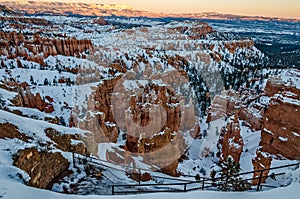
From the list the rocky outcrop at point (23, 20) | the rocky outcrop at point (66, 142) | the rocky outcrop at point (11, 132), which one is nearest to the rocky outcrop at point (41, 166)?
the rocky outcrop at point (11, 132)

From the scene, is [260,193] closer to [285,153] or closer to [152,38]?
[285,153]

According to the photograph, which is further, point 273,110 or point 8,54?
point 8,54

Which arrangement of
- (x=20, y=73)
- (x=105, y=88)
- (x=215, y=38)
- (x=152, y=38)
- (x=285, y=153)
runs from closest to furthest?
(x=285, y=153) < (x=105, y=88) < (x=20, y=73) < (x=152, y=38) < (x=215, y=38)

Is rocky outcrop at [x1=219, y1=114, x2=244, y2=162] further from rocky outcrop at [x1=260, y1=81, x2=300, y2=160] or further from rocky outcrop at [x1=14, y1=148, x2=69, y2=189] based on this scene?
rocky outcrop at [x1=14, y1=148, x2=69, y2=189]

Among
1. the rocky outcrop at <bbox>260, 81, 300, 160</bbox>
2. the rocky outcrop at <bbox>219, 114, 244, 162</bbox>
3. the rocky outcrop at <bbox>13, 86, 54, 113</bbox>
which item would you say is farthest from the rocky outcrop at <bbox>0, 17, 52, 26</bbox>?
the rocky outcrop at <bbox>260, 81, 300, 160</bbox>

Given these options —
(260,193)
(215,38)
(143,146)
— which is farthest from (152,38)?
(260,193)

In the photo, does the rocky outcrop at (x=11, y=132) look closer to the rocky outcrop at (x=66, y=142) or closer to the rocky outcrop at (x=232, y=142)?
the rocky outcrop at (x=66, y=142)

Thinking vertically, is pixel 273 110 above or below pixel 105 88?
above

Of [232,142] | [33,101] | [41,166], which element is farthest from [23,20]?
[41,166]

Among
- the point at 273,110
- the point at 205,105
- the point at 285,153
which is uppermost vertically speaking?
the point at 273,110
